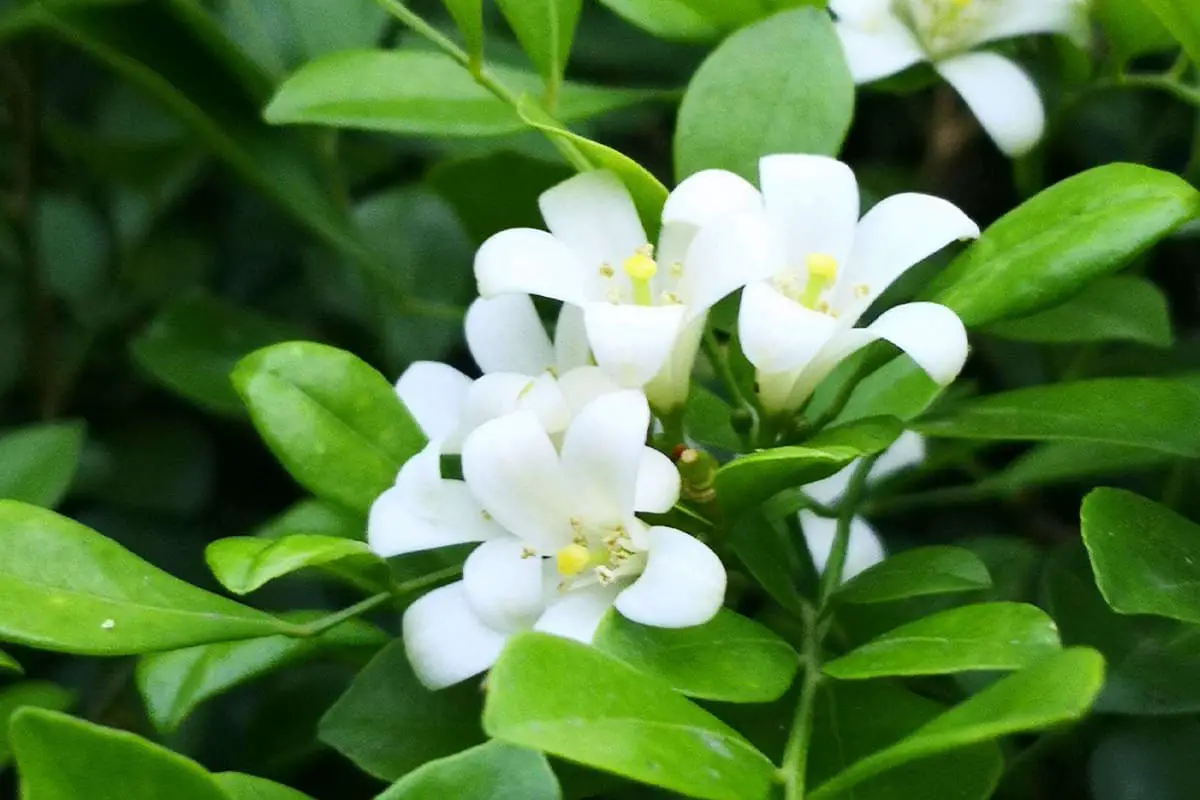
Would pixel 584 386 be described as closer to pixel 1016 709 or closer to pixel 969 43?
pixel 1016 709

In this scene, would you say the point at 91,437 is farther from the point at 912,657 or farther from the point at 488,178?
the point at 912,657

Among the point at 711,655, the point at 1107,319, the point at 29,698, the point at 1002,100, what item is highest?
the point at 1002,100

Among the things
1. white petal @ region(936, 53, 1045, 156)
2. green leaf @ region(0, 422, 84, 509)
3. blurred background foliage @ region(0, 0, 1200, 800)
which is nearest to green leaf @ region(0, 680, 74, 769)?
blurred background foliage @ region(0, 0, 1200, 800)

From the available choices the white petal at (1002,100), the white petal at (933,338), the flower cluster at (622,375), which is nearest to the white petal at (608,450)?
the flower cluster at (622,375)

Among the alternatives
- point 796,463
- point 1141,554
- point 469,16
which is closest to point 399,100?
point 469,16

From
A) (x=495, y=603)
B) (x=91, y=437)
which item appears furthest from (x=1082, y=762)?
(x=91, y=437)

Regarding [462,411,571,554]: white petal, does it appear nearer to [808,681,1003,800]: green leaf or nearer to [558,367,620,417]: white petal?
[558,367,620,417]: white petal

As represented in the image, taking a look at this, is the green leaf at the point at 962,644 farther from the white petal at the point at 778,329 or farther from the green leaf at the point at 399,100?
the green leaf at the point at 399,100
